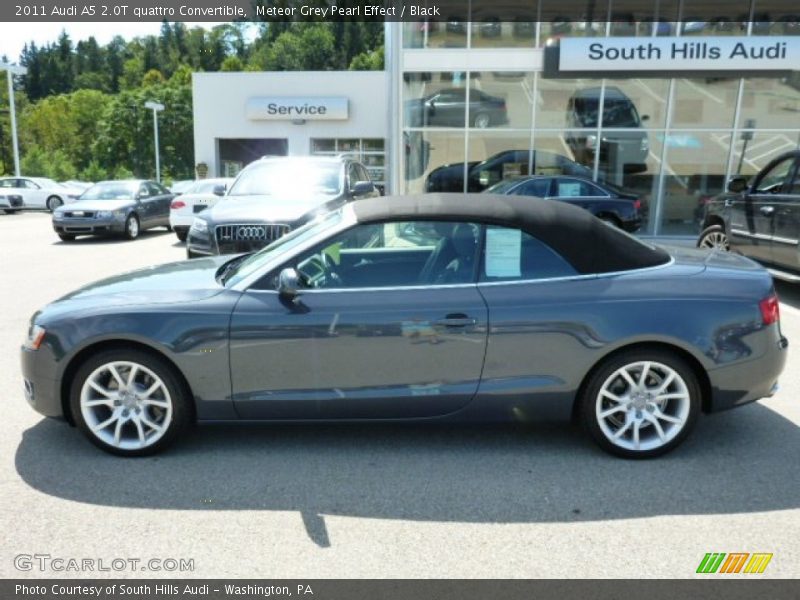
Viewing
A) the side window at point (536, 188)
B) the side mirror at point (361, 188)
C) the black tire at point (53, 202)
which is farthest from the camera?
the black tire at point (53, 202)

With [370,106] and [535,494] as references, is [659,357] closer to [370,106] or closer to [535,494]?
[535,494]

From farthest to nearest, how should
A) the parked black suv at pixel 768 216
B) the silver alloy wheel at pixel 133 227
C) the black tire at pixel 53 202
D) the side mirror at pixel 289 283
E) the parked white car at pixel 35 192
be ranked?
1. the black tire at pixel 53 202
2. the parked white car at pixel 35 192
3. the silver alloy wheel at pixel 133 227
4. the parked black suv at pixel 768 216
5. the side mirror at pixel 289 283

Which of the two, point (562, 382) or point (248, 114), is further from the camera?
point (248, 114)

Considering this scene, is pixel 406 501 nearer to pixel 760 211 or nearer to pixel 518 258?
pixel 518 258

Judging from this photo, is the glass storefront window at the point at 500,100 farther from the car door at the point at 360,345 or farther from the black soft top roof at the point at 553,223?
the car door at the point at 360,345

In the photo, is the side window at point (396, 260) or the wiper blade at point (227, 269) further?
the wiper blade at point (227, 269)

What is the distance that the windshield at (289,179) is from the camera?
870cm

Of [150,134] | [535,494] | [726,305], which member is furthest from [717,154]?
[150,134]

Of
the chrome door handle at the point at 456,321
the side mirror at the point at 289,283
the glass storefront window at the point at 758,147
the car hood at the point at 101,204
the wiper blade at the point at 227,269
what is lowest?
the car hood at the point at 101,204

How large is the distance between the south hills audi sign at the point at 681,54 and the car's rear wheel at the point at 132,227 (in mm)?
10509

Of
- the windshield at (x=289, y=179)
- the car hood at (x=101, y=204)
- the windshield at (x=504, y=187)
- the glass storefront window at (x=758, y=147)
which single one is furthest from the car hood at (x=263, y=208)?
the glass storefront window at (x=758, y=147)

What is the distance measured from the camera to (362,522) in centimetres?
310

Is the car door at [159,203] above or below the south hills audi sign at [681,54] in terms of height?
below

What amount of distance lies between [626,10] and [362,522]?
49.3 feet
